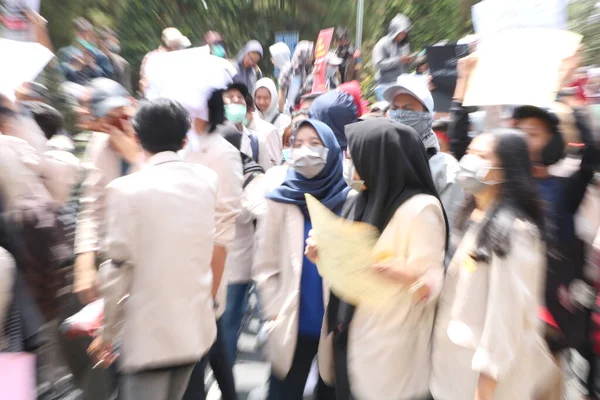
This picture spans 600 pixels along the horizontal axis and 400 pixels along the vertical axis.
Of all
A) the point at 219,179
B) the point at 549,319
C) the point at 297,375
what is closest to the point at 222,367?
the point at 297,375

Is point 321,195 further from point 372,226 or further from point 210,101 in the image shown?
point 210,101

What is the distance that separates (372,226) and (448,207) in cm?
98

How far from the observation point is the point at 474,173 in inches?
95.0

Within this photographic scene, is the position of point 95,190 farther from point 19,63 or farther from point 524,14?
point 524,14

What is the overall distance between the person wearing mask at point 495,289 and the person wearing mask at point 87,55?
627cm

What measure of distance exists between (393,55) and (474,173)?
7.50m

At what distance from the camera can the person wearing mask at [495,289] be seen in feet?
7.21

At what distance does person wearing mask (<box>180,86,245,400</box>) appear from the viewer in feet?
11.3

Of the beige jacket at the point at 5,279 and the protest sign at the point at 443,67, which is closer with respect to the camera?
the beige jacket at the point at 5,279

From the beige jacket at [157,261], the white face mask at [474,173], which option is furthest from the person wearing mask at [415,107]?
the beige jacket at [157,261]

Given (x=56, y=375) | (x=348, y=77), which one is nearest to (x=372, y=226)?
(x=56, y=375)

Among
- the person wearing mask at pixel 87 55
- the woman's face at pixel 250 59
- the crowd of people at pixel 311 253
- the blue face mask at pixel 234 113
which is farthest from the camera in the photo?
the woman's face at pixel 250 59

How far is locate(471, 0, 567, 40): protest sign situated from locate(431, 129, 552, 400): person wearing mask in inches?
52.5

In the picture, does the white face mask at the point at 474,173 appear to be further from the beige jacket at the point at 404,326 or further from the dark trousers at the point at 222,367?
the dark trousers at the point at 222,367
